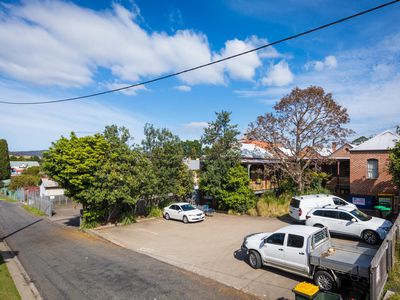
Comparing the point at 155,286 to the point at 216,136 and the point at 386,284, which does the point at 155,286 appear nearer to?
the point at 386,284

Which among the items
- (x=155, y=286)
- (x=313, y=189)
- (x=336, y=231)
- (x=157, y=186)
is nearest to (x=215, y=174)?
(x=157, y=186)

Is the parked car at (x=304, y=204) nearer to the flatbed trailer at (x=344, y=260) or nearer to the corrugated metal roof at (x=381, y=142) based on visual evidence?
the flatbed trailer at (x=344, y=260)

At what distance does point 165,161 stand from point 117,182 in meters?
5.17

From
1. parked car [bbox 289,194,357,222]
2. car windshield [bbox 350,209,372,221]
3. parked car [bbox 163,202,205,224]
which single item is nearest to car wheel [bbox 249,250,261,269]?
car windshield [bbox 350,209,372,221]

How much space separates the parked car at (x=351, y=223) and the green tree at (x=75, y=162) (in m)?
13.6

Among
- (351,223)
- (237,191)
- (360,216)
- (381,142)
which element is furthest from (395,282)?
(381,142)

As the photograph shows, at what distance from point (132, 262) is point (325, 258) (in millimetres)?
7801

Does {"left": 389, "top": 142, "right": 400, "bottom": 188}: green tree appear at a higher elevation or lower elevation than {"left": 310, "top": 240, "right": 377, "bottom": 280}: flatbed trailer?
higher

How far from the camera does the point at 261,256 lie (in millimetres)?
10320

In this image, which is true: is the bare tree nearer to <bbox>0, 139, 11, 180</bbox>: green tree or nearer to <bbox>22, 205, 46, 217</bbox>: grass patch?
<bbox>22, 205, 46, 217</bbox>: grass patch

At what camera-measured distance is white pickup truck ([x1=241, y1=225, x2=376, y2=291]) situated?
785cm

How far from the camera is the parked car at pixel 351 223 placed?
12.4 metres

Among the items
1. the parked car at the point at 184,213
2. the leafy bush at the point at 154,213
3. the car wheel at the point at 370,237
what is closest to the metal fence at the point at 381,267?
the car wheel at the point at 370,237

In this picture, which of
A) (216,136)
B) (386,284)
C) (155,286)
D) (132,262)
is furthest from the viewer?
(216,136)
